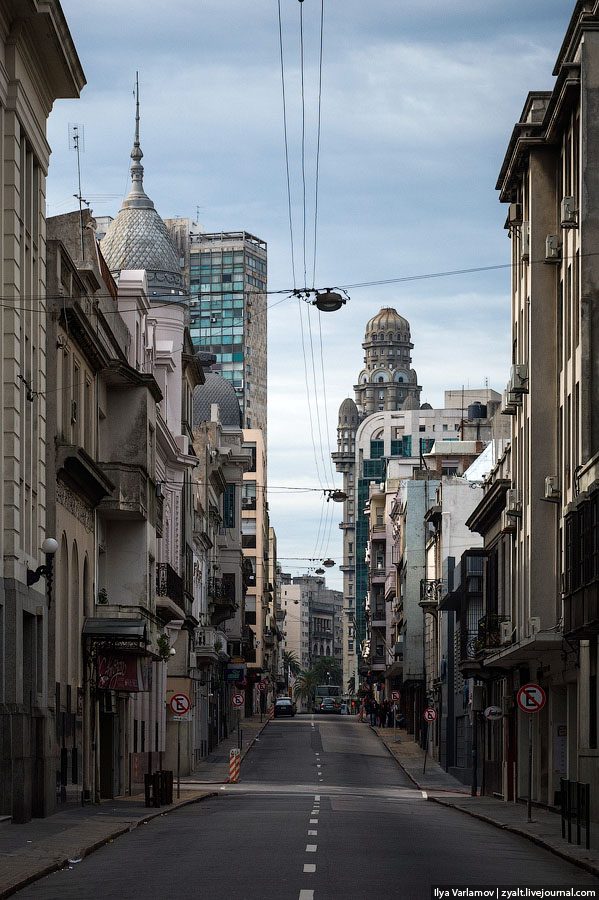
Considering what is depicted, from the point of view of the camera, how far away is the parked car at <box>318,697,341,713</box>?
440 feet

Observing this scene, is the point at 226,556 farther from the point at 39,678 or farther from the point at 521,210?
the point at 39,678

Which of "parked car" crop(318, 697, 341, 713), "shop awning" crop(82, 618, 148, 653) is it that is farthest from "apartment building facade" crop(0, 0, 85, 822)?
"parked car" crop(318, 697, 341, 713)

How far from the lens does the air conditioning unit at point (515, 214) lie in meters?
44.9

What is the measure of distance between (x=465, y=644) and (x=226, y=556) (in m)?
40.3

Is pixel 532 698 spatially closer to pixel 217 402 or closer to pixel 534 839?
pixel 534 839

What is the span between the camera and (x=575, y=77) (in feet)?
118

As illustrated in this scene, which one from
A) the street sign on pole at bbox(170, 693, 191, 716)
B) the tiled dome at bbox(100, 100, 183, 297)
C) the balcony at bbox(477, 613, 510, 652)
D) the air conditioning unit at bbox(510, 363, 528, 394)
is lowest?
the street sign on pole at bbox(170, 693, 191, 716)

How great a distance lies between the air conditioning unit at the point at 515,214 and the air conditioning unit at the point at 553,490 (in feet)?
27.8

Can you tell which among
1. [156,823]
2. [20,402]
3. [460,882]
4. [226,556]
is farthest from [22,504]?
[226,556]

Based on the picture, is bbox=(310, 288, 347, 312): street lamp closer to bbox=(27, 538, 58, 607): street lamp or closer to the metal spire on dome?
bbox=(27, 538, 58, 607): street lamp

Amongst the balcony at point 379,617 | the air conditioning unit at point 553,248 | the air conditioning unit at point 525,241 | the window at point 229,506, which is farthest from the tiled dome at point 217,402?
the air conditioning unit at point 553,248

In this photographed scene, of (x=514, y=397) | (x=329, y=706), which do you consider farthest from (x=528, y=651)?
(x=329, y=706)

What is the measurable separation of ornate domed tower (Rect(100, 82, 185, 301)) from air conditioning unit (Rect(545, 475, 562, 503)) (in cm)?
4939

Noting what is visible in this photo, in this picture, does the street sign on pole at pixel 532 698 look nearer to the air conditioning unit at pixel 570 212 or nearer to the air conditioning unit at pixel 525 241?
the air conditioning unit at pixel 570 212
